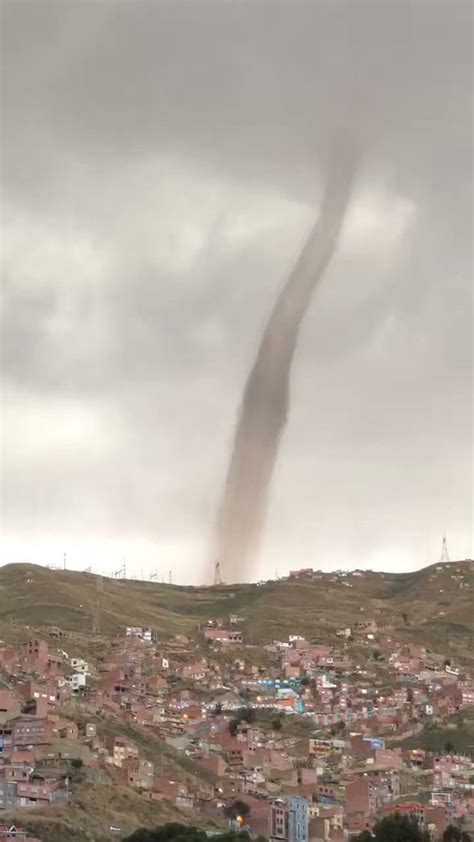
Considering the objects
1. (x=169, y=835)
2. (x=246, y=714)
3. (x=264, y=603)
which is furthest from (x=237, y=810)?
(x=264, y=603)

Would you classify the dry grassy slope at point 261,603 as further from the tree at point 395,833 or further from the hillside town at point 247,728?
the tree at point 395,833

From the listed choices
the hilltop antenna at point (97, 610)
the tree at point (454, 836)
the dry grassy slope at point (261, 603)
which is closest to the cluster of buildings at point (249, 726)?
the hilltop antenna at point (97, 610)

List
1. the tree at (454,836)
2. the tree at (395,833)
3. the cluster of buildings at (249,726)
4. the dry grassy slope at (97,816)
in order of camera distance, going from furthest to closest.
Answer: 1. the cluster of buildings at (249,726)
2. the tree at (454,836)
3. the tree at (395,833)
4. the dry grassy slope at (97,816)

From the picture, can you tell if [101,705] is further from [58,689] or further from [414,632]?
[414,632]

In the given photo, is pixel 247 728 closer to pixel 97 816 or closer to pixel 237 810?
pixel 237 810

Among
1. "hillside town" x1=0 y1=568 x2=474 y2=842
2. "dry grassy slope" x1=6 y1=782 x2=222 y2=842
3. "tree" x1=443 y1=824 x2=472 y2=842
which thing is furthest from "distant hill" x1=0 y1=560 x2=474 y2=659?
"tree" x1=443 y1=824 x2=472 y2=842

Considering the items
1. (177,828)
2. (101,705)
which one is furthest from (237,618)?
(177,828)
